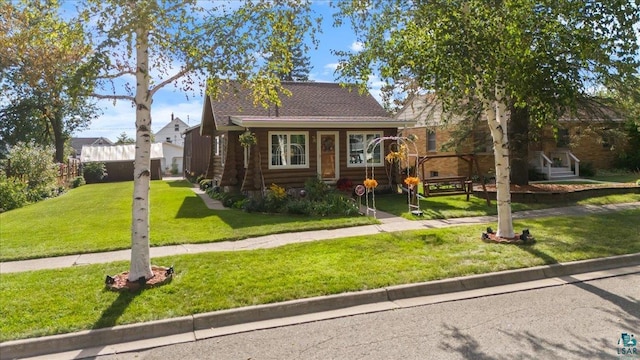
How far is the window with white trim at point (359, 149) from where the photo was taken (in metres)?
16.1

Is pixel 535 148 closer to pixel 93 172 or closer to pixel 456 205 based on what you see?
pixel 456 205

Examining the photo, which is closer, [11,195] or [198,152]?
[11,195]

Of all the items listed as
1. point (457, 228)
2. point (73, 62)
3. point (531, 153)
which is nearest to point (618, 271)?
point (457, 228)

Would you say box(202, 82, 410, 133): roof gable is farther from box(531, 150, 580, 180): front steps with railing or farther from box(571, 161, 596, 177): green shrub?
box(571, 161, 596, 177): green shrub

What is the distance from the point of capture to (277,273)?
6078 millimetres

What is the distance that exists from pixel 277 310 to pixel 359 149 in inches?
A: 466

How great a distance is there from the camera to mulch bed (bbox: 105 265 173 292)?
5531 millimetres

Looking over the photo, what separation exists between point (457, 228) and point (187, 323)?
21.1 feet

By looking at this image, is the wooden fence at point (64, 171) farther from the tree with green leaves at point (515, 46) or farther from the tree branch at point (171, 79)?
the tree with green leaves at point (515, 46)

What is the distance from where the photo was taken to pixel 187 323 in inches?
182

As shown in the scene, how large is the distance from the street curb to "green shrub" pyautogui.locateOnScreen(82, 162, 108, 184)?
33758mm

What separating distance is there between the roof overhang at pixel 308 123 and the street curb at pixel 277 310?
9.54m

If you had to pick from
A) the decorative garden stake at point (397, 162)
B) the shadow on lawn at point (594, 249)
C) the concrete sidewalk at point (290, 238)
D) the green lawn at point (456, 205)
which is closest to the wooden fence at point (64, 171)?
the concrete sidewalk at point (290, 238)

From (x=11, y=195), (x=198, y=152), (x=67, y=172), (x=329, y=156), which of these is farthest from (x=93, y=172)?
(x=329, y=156)
